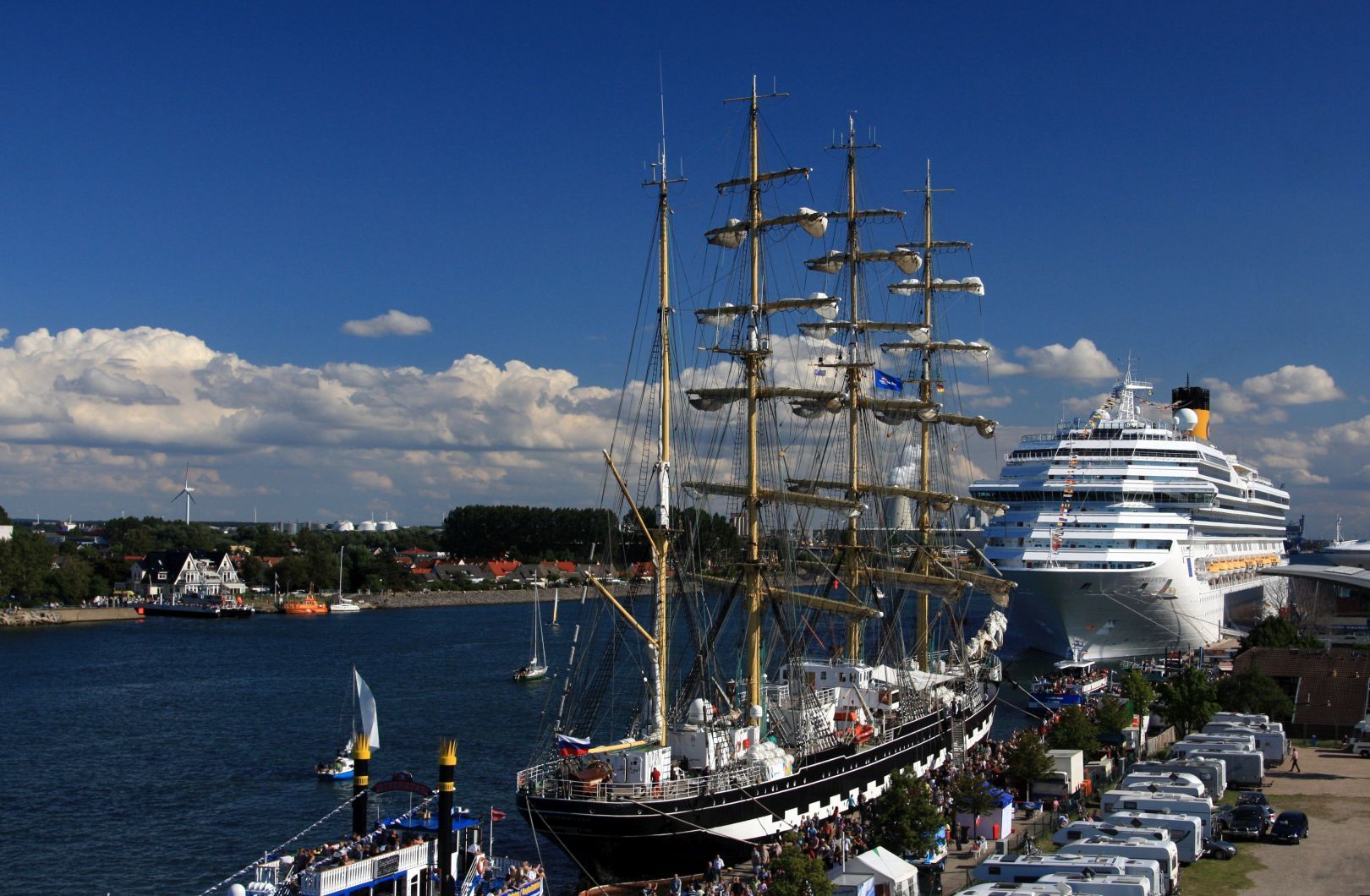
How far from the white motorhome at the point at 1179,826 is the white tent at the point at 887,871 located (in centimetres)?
557

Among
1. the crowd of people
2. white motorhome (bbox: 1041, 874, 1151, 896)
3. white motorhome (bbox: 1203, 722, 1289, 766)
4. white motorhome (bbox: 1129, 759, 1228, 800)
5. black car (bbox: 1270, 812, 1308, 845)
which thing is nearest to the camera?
white motorhome (bbox: 1041, 874, 1151, 896)

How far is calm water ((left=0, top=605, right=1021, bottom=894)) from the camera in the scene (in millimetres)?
35375

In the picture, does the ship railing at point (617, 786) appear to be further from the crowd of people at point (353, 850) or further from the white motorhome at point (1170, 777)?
the white motorhome at point (1170, 777)

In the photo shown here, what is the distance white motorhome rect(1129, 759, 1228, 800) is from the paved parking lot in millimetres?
957

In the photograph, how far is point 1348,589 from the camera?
300ft

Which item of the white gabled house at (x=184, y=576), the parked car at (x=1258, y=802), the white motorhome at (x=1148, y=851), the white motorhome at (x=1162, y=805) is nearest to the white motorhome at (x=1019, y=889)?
the white motorhome at (x=1148, y=851)

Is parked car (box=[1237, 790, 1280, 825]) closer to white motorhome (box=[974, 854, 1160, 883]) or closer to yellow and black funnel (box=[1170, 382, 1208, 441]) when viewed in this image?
white motorhome (box=[974, 854, 1160, 883])

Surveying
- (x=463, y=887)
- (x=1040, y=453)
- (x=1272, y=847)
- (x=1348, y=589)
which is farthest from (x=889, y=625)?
(x=1348, y=589)

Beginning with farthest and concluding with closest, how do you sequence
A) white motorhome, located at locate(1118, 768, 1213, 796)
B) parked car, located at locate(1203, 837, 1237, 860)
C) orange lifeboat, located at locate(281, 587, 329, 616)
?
orange lifeboat, located at locate(281, 587, 329, 616)
white motorhome, located at locate(1118, 768, 1213, 796)
parked car, located at locate(1203, 837, 1237, 860)

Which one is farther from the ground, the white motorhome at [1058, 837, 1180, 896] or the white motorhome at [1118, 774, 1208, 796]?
the white motorhome at [1118, 774, 1208, 796]

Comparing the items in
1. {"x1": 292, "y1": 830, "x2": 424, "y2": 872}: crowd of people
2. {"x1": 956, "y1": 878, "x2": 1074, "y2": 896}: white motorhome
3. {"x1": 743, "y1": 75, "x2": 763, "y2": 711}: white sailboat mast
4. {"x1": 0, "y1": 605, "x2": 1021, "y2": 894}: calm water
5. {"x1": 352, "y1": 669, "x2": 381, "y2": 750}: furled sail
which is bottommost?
{"x1": 0, "y1": 605, "x2": 1021, "y2": 894}: calm water

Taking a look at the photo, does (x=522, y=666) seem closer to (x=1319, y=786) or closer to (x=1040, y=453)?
(x=1040, y=453)

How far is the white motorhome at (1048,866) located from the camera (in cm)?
2478

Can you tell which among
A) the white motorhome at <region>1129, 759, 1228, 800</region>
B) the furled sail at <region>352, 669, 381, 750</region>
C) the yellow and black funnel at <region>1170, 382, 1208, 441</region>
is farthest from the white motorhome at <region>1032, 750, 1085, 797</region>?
the yellow and black funnel at <region>1170, 382, 1208, 441</region>
